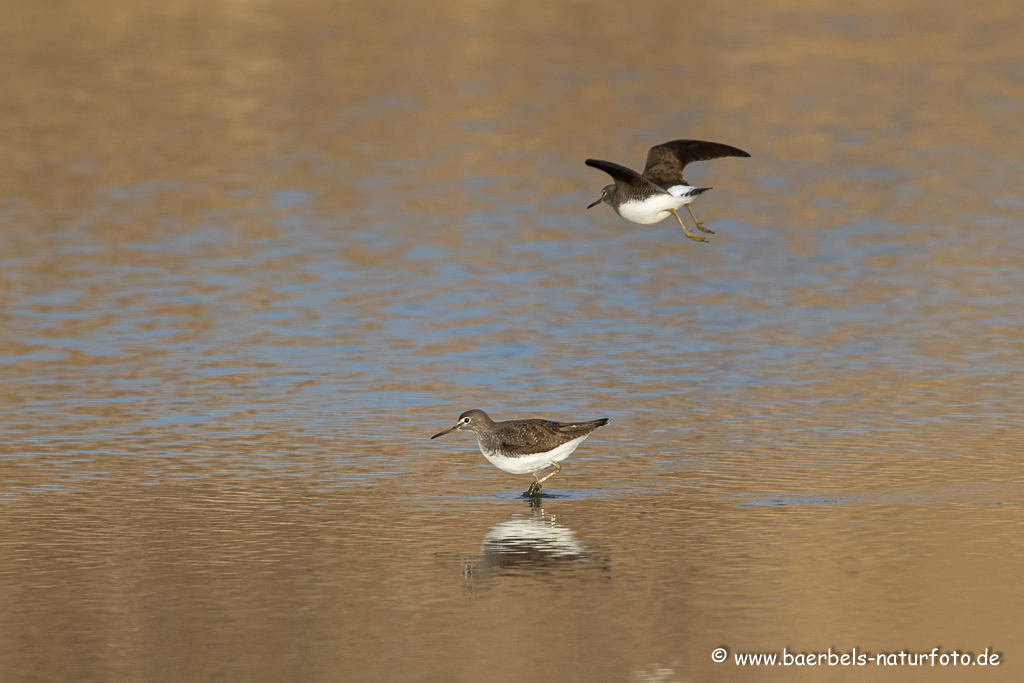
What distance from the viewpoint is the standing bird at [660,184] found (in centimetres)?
1587

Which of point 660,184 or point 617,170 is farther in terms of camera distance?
point 660,184

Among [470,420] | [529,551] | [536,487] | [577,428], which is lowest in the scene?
[529,551]

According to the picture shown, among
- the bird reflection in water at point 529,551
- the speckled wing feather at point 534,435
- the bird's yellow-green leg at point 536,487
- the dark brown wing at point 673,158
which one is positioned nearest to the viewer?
the bird reflection in water at point 529,551

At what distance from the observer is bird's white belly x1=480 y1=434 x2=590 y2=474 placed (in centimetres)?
1490

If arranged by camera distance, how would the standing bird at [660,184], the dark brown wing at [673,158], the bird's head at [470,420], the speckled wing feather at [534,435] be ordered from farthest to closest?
the dark brown wing at [673,158]
the standing bird at [660,184]
the bird's head at [470,420]
the speckled wing feather at [534,435]

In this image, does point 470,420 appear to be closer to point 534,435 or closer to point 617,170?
point 534,435

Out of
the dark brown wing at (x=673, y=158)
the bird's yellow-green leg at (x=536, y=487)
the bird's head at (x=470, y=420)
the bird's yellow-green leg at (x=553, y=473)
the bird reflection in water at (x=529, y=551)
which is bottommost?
the bird reflection in water at (x=529, y=551)

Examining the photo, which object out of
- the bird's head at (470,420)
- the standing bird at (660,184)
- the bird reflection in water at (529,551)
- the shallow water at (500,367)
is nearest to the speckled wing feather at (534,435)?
the bird's head at (470,420)

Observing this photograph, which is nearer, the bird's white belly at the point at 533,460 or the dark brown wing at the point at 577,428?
the bird's white belly at the point at 533,460

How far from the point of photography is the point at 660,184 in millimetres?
16609

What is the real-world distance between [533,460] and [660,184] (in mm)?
3358

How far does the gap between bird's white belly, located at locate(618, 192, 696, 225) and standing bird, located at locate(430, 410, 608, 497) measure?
2269mm

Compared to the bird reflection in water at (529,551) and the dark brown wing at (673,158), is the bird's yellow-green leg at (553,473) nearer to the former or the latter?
the bird reflection in water at (529,551)

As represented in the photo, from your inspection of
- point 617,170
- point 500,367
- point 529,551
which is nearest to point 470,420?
point 529,551
